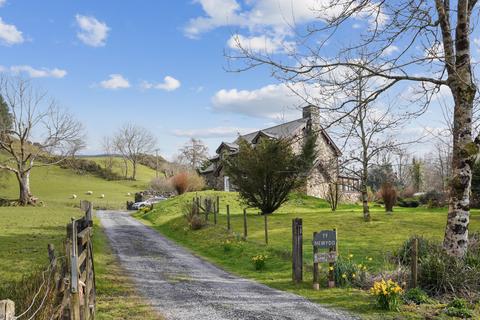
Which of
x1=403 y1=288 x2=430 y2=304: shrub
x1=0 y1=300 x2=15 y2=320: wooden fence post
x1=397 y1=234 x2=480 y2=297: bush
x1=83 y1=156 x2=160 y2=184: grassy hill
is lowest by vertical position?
x1=403 y1=288 x2=430 y2=304: shrub

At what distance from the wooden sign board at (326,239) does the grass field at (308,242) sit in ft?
3.52

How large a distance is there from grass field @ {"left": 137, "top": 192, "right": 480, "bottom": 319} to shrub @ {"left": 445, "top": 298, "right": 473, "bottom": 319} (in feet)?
1.18

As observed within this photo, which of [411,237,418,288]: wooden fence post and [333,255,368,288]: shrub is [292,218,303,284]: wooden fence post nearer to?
[333,255,368,288]: shrub

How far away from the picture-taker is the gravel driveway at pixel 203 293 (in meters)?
7.96

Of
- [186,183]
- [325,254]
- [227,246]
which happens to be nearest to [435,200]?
[186,183]

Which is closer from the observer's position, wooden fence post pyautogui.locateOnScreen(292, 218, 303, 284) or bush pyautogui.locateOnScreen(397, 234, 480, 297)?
bush pyautogui.locateOnScreen(397, 234, 480, 297)

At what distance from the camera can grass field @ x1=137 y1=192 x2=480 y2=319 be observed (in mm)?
9406

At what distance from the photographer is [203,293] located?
9805 millimetres

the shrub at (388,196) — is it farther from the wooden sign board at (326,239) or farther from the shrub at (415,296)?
the shrub at (415,296)

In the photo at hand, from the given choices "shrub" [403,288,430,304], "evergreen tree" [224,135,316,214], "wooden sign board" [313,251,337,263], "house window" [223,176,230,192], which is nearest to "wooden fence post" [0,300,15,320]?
"shrub" [403,288,430,304]

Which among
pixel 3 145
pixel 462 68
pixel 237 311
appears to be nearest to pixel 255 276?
pixel 237 311

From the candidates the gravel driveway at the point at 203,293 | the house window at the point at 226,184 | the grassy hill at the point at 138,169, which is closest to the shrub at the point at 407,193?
the house window at the point at 226,184

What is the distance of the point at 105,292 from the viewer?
9.95 m

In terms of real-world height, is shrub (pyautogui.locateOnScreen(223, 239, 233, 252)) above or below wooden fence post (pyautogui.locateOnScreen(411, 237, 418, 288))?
below
